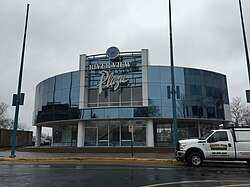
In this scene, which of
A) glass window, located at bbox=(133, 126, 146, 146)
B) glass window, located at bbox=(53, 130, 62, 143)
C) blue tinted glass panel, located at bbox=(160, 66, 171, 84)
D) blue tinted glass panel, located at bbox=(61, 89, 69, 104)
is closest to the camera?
glass window, located at bbox=(133, 126, 146, 146)

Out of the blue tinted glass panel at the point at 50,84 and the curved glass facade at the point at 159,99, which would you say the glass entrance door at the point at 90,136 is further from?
the blue tinted glass panel at the point at 50,84

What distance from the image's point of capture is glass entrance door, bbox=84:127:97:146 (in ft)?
100

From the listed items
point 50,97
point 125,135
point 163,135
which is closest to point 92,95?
point 50,97

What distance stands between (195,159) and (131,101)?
17.1 metres

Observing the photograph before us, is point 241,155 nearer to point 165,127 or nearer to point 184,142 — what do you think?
point 184,142

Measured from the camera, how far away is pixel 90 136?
30.9m

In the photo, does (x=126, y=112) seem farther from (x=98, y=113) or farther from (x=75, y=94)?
(x=75, y=94)

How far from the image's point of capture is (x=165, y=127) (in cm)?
3244

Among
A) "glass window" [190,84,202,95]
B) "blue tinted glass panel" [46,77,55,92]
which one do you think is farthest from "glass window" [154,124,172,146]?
"blue tinted glass panel" [46,77,55,92]

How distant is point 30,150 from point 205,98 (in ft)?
74.4

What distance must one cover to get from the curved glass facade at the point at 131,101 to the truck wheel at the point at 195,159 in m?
14.4

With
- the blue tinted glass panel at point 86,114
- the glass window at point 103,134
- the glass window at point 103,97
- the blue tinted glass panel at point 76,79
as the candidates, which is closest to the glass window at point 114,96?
the glass window at point 103,97

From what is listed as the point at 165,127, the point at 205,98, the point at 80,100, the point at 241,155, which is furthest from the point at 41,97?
the point at 241,155

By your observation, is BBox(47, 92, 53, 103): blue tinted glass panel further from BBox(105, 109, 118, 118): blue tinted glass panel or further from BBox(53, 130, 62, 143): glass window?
BBox(105, 109, 118, 118): blue tinted glass panel
